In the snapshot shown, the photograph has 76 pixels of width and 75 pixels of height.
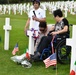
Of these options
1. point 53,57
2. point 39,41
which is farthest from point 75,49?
point 39,41

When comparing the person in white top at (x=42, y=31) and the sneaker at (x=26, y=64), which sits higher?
the person in white top at (x=42, y=31)

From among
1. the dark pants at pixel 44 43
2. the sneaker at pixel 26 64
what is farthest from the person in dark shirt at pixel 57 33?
the sneaker at pixel 26 64

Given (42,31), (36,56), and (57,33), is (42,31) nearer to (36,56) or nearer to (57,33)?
(57,33)

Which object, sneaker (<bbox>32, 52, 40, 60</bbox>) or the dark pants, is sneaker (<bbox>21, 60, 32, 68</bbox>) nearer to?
sneaker (<bbox>32, 52, 40, 60</bbox>)

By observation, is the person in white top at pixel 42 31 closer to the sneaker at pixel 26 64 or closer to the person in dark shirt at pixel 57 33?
the sneaker at pixel 26 64

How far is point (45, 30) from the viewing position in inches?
291

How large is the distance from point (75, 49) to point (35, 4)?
8.01 ft

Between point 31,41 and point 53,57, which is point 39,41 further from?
point 53,57

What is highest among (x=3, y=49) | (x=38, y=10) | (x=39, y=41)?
(x=38, y=10)

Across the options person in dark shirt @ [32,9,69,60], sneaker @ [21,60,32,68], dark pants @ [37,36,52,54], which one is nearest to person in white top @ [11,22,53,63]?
sneaker @ [21,60,32,68]

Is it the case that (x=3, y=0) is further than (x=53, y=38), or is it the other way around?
(x=3, y=0)

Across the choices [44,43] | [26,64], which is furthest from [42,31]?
[26,64]

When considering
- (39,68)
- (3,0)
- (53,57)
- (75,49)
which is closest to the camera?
(75,49)

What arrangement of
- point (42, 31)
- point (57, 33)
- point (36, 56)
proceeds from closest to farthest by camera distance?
point (36, 56) < point (57, 33) < point (42, 31)
